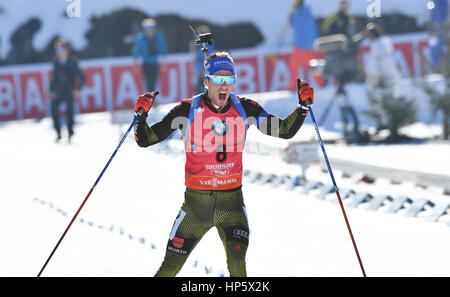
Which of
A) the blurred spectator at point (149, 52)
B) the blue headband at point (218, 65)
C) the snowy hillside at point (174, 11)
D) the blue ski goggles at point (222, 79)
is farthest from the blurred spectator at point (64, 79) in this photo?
the blue ski goggles at point (222, 79)

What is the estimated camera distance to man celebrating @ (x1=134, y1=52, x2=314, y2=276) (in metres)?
5.80

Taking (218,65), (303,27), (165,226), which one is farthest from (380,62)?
(218,65)

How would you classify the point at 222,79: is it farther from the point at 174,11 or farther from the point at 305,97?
the point at 174,11

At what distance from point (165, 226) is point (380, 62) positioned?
893cm

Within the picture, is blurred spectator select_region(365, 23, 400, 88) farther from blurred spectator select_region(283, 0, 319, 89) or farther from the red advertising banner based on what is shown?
the red advertising banner

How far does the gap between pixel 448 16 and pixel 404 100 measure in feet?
5.57

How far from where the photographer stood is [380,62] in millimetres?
17297

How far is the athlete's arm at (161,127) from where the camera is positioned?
5793 mm

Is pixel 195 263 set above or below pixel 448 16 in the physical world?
below

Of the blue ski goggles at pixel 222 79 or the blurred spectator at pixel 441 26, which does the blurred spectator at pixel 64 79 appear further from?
the blue ski goggles at pixel 222 79

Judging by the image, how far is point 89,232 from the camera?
919 cm
